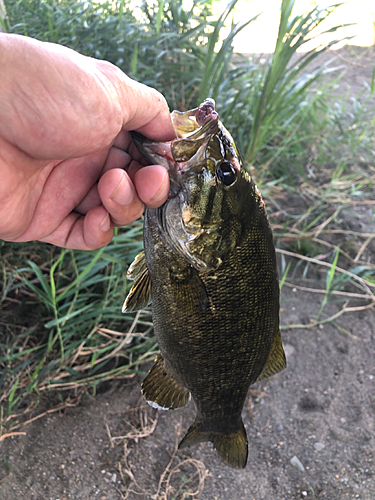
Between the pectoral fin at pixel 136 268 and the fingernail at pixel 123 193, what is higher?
the fingernail at pixel 123 193

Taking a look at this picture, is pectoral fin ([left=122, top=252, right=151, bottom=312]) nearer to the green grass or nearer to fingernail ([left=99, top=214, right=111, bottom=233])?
fingernail ([left=99, top=214, right=111, bottom=233])

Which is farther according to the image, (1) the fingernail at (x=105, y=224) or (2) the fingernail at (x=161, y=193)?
(1) the fingernail at (x=105, y=224)

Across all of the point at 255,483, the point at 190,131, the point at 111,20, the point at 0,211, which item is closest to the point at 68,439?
the point at 255,483

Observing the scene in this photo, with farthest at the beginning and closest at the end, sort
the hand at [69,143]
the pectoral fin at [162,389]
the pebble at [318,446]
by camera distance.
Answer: the pebble at [318,446], the pectoral fin at [162,389], the hand at [69,143]

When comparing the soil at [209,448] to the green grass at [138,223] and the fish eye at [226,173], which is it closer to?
the green grass at [138,223]

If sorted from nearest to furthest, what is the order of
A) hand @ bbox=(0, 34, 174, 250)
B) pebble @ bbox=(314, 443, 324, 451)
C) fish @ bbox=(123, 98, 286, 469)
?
1. hand @ bbox=(0, 34, 174, 250)
2. fish @ bbox=(123, 98, 286, 469)
3. pebble @ bbox=(314, 443, 324, 451)

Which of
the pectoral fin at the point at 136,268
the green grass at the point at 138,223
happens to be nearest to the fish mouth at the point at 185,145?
the pectoral fin at the point at 136,268

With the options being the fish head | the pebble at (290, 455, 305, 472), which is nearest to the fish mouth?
the fish head
